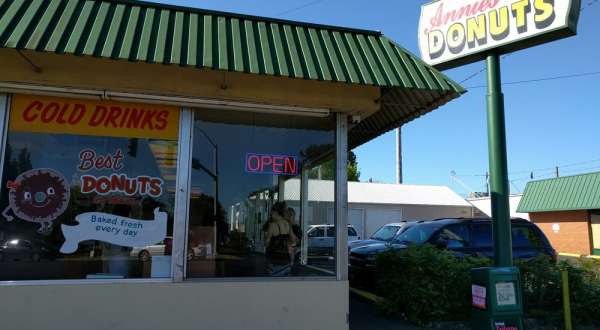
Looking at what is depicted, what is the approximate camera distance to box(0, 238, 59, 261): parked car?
5387 millimetres

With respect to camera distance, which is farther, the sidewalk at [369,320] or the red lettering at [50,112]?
the sidewalk at [369,320]

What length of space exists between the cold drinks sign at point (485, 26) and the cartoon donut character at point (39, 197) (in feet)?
16.0

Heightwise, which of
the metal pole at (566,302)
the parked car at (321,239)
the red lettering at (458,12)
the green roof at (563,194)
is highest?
the red lettering at (458,12)

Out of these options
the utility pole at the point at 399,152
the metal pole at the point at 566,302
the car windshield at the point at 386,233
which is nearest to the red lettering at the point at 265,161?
the metal pole at the point at 566,302

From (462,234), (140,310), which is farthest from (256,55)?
(462,234)

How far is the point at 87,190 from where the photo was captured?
5.69 meters

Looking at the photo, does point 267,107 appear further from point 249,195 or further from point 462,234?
point 462,234

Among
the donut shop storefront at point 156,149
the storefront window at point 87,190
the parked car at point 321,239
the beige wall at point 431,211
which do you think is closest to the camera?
the donut shop storefront at point 156,149

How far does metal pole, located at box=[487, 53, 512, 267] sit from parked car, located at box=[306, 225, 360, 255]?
2021 millimetres

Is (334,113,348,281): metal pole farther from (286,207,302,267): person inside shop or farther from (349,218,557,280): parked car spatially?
(349,218,557,280): parked car

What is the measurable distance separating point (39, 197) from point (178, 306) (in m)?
2.05

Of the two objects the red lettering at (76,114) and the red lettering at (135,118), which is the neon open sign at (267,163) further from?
the red lettering at (76,114)

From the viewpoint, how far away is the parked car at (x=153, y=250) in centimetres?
565

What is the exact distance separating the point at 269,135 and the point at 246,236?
55.9 inches
